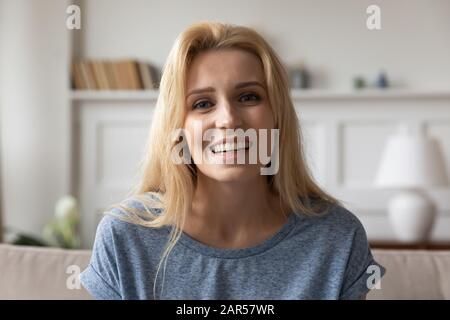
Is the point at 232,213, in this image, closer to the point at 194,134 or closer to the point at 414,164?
the point at 194,134

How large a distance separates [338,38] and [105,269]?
7.27 feet

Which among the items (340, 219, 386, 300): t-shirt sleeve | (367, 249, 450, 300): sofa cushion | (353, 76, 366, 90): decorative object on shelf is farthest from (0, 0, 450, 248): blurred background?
(340, 219, 386, 300): t-shirt sleeve

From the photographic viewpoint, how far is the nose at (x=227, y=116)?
0.85 m

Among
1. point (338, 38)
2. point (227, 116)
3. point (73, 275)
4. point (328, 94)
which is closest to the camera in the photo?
point (227, 116)

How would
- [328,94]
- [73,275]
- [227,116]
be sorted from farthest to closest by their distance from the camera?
1. [328,94]
2. [73,275]
3. [227,116]

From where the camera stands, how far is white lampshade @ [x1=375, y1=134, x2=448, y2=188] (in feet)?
9.08

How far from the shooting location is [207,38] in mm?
931

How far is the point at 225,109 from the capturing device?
86 cm

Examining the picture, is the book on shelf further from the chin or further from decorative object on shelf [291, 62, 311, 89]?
the chin

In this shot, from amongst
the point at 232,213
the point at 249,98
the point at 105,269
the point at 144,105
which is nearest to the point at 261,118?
the point at 249,98

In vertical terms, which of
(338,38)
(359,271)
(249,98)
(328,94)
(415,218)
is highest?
(338,38)

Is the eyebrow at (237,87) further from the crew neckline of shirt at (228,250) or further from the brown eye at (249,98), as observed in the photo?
the crew neckline of shirt at (228,250)

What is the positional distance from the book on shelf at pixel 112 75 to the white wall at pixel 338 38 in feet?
0.19
